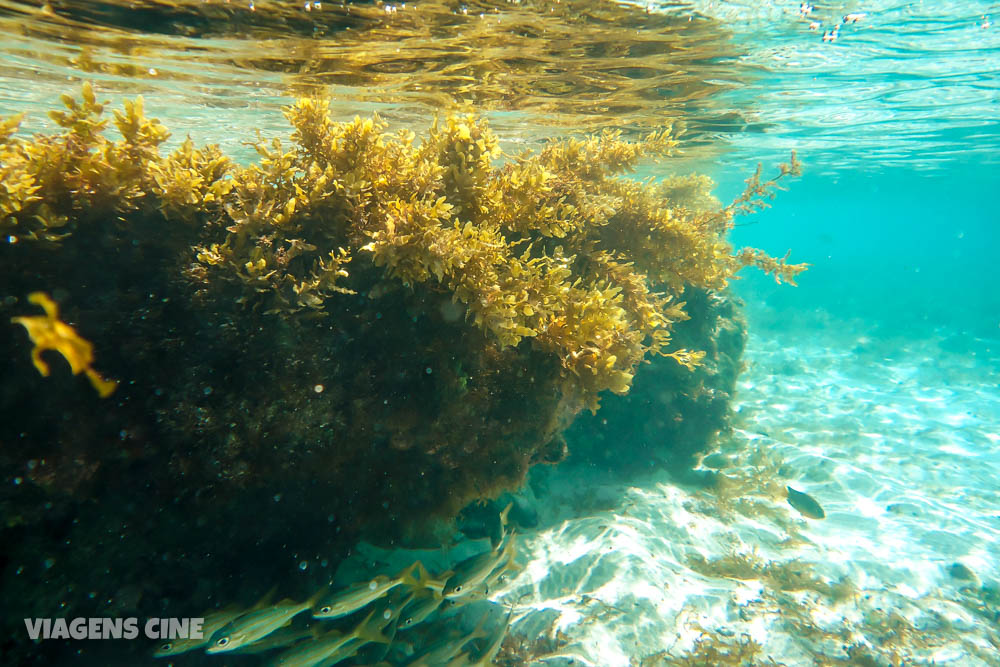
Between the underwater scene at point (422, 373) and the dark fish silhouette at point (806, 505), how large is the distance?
5 centimetres

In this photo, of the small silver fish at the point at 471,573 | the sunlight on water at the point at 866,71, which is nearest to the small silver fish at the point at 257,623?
the small silver fish at the point at 471,573

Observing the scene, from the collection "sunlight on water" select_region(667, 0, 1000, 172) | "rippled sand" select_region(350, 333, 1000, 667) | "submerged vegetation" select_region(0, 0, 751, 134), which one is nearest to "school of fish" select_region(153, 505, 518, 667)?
"rippled sand" select_region(350, 333, 1000, 667)

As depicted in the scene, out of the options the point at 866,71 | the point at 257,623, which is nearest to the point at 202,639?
the point at 257,623

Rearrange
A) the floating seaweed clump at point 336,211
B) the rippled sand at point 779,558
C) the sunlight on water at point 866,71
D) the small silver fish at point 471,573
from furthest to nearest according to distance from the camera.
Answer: the sunlight on water at point 866,71 → the rippled sand at point 779,558 → the small silver fish at point 471,573 → the floating seaweed clump at point 336,211

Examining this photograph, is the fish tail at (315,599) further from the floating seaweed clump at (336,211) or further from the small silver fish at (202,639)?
the floating seaweed clump at (336,211)

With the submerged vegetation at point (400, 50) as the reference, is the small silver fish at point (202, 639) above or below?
below

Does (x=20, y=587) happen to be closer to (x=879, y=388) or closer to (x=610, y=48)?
(x=610, y=48)

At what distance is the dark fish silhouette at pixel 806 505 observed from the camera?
9.27 metres

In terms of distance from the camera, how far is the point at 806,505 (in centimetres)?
933

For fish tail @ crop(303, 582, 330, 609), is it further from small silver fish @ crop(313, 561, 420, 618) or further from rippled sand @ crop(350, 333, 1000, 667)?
rippled sand @ crop(350, 333, 1000, 667)

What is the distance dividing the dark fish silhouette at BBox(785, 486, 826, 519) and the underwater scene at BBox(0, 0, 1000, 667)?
5cm

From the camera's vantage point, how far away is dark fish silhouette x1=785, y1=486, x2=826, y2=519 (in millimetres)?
Answer: 9273

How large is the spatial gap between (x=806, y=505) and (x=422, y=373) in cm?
893

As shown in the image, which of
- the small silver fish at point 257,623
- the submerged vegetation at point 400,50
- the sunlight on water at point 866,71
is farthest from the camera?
the sunlight on water at point 866,71
